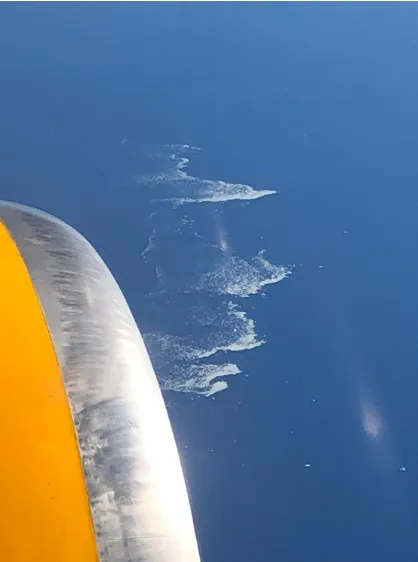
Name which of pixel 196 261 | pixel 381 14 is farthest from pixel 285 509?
pixel 381 14

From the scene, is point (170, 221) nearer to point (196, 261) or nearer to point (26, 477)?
point (196, 261)

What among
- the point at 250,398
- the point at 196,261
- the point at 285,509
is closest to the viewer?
the point at 285,509

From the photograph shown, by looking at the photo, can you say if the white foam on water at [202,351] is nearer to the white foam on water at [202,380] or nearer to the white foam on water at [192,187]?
the white foam on water at [202,380]

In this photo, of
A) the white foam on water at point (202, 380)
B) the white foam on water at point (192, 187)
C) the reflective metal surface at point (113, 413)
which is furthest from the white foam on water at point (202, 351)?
the reflective metal surface at point (113, 413)

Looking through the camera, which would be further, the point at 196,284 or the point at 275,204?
the point at 275,204

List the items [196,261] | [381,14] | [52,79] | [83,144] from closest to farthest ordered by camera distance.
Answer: [196,261] < [83,144] < [52,79] < [381,14]

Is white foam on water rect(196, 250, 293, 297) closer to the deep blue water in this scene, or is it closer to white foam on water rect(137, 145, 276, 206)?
the deep blue water

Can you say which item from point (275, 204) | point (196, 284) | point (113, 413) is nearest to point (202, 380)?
point (196, 284)

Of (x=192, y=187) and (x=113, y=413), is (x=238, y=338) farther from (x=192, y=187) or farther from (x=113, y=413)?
(x=113, y=413)
